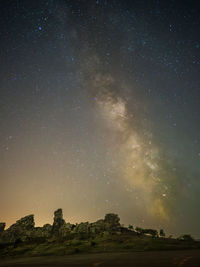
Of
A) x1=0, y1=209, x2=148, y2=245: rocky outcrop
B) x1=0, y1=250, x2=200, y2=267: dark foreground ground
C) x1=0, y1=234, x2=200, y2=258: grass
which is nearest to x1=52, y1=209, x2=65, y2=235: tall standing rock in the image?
x1=0, y1=209, x2=148, y2=245: rocky outcrop

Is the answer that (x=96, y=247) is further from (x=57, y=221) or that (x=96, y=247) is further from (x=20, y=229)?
(x=20, y=229)

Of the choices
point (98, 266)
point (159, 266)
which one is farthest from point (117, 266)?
point (159, 266)

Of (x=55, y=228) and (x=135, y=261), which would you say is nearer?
(x=135, y=261)

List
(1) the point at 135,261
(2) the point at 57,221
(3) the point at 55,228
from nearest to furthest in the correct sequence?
1. (1) the point at 135,261
2. (3) the point at 55,228
3. (2) the point at 57,221

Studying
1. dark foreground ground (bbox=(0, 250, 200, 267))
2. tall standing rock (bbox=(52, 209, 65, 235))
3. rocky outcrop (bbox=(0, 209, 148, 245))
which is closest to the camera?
dark foreground ground (bbox=(0, 250, 200, 267))

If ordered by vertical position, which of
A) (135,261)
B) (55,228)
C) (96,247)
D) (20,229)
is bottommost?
(96,247)

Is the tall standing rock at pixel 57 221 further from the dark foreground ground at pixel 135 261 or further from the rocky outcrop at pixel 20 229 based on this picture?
the dark foreground ground at pixel 135 261

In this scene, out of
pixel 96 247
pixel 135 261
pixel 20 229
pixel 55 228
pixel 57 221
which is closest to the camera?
pixel 135 261

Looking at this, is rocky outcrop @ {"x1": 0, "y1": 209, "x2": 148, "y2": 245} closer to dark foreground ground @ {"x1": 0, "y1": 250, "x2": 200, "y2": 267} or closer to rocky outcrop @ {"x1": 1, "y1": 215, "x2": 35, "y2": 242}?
→ rocky outcrop @ {"x1": 1, "y1": 215, "x2": 35, "y2": 242}

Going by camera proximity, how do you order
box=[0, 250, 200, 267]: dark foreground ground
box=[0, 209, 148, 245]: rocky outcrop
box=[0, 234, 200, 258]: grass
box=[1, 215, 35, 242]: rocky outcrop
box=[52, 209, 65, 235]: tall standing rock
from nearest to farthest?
box=[0, 250, 200, 267]: dark foreground ground, box=[0, 234, 200, 258]: grass, box=[0, 209, 148, 245]: rocky outcrop, box=[1, 215, 35, 242]: rocky outcrop, box=[52, 209, 65, 235]: tall standing rock

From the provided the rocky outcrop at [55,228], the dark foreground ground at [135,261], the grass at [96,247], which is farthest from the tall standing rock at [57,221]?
the dark foreground ground at [135,261]

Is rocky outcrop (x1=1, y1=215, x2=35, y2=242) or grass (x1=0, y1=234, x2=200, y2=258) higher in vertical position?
rocky outcrop (x1=1, y1=215, x2=35, y2=242)

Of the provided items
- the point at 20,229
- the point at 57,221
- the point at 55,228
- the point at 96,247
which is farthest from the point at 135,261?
the point at 20,229

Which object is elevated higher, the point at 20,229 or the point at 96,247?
the point at 20,229
